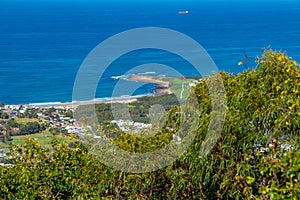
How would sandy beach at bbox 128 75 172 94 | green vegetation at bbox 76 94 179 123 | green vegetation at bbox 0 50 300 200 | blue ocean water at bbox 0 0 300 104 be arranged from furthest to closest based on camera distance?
blue ocean water at bbox 0 0 300 104, sandy beach at bbox 128 75 172 94, green vegetation at bbox 76 94 179 123, green vegetation at bbox 0 50 300 200

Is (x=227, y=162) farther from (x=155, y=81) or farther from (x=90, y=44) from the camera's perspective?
(x=90, y=44)

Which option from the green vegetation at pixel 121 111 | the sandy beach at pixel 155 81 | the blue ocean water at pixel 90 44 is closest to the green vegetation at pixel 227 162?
the green vegetation at pixel 121 111

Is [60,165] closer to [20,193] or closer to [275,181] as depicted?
[20,193]

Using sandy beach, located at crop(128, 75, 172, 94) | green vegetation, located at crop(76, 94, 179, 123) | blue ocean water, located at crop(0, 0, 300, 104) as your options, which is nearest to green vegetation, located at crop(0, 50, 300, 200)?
green vegetation, located at crop(76, 94, 179, 123)

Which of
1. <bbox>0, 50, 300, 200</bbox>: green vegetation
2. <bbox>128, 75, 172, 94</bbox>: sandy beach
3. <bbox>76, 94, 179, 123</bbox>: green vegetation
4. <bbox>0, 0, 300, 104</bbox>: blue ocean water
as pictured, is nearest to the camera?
<bbox>0, 50, 300, 200</bbox>: green vegetation

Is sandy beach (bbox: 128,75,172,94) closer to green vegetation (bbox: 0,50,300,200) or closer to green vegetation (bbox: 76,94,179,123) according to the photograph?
green vegetation (bbox: 76,94,179,123)

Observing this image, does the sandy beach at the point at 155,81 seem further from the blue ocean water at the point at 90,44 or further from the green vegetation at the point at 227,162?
the green vegetation at the point at 227,162

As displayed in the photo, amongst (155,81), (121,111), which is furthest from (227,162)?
(155,81)
